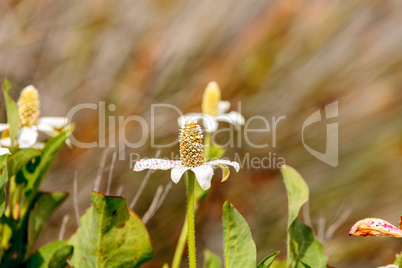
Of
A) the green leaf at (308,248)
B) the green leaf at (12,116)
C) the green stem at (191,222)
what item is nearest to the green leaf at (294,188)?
the green leaf at (308,248)

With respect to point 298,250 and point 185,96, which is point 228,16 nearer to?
point 185,96

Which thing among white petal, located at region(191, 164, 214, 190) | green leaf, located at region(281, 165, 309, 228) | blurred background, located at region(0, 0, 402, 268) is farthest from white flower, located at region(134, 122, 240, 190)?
blurred background, located at region(0, 0, 402, 268)

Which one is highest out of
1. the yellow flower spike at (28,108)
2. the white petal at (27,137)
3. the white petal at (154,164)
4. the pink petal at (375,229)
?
the yellow flower spike at (28,108)

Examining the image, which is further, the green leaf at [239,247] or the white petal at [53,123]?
the white petal at [53,123]

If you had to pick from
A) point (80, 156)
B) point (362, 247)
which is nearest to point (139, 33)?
point (80, 156)

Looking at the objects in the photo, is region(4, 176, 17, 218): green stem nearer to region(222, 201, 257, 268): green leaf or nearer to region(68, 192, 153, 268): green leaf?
region(68, 192, 153, 268): green leaf

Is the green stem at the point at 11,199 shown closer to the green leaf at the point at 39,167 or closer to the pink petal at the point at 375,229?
the green leaf at the point at 39,167
